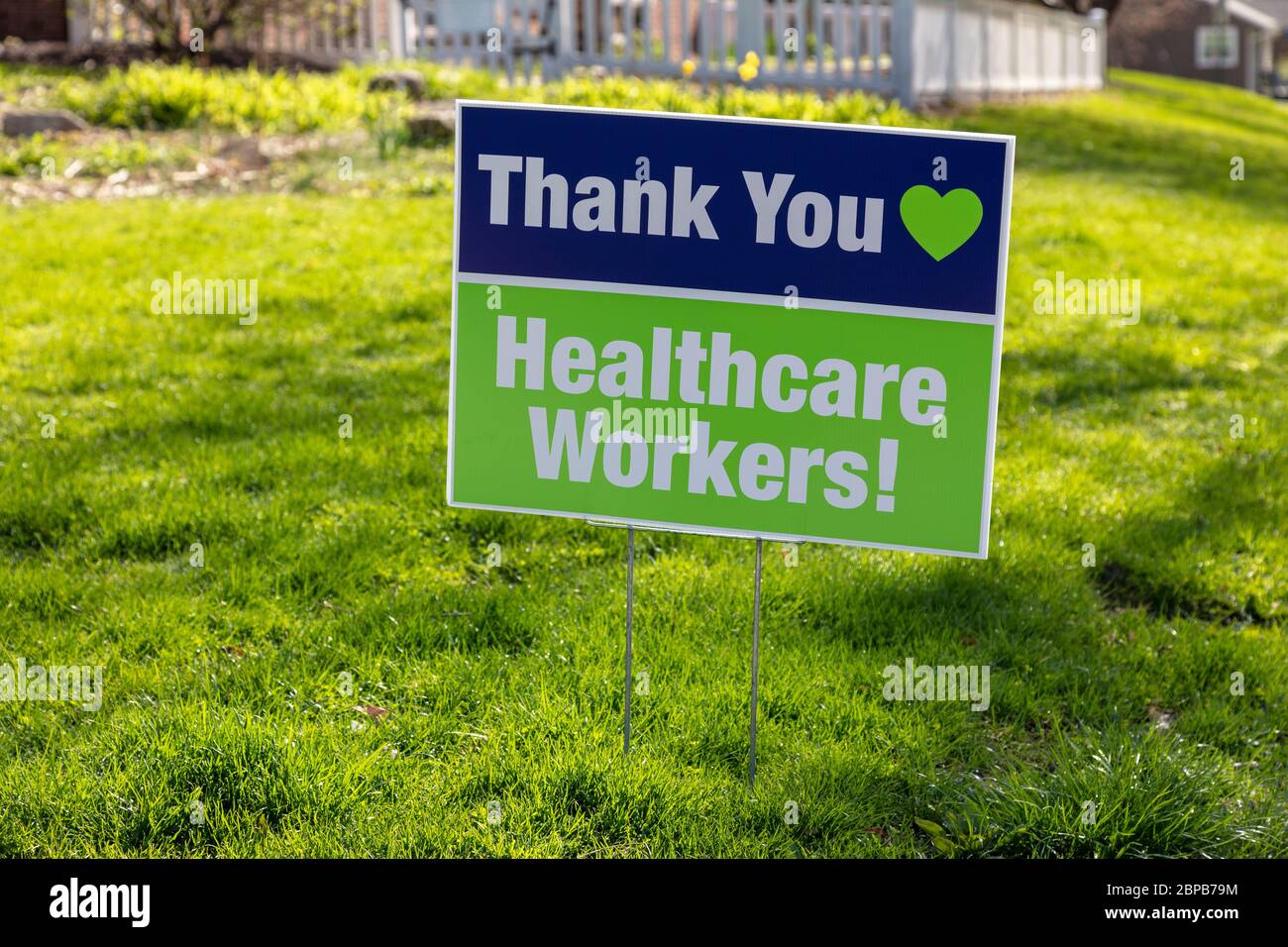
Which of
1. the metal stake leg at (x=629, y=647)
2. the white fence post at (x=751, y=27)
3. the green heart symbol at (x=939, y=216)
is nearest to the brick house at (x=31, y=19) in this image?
the white fence post at (x=751, y=27)

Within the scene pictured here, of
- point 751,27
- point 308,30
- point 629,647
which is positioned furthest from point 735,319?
point 308,30

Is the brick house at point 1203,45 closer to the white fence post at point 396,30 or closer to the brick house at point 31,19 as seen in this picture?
the white fence post at point 396,30

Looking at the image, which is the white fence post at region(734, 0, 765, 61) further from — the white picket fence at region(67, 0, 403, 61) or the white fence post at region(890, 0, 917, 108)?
the white picket fence at region(67, 0, 403, 61)

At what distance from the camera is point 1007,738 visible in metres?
3.63

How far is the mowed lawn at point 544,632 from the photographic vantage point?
3119 millimetres

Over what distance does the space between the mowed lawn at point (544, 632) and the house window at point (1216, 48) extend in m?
54.7

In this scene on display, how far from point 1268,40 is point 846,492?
65576 mm

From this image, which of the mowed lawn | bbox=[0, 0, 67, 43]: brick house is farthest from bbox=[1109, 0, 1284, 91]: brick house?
the mowed lawn

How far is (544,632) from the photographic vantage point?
13.2 ft

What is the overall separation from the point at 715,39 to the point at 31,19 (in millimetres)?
12423

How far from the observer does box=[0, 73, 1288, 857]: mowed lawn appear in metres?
3.12

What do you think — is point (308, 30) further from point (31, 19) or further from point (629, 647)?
point (629, 647)

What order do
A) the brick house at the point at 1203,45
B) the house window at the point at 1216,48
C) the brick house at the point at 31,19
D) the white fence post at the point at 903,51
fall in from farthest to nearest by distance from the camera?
1. the house window at the point at 1216,48
2. the brick house at the point at 1203,45
3. the brick house at the point at 31,19
4. the white fence post at the point at 903,51
